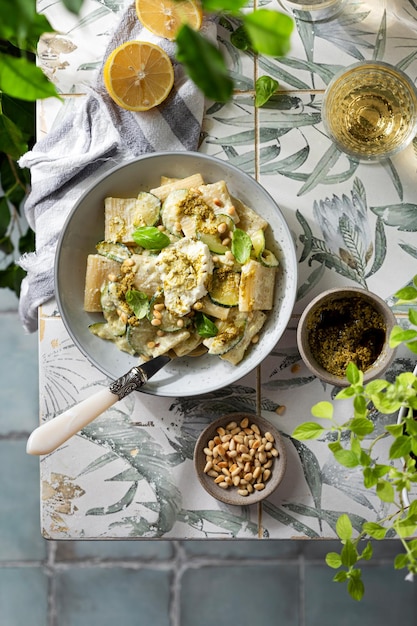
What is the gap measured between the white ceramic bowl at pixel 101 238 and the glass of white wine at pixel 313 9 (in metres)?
0.40

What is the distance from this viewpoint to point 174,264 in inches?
54.3

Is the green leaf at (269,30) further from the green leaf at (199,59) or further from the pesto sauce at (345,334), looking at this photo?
the pesto sauce at (345,334)

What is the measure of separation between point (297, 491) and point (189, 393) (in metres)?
0.35

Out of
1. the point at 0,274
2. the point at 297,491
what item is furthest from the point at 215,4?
the point at 0,274

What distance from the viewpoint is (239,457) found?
1473 millimetres

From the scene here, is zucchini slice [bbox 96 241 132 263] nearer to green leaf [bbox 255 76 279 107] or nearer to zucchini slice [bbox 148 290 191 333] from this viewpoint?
zucchini slice [bbox 148 290 191 333]

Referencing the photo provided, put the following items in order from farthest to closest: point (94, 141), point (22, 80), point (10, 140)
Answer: point (94, 141), point (10, 140), point (22, 80)

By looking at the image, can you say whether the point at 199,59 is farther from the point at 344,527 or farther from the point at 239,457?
the point at 239,457

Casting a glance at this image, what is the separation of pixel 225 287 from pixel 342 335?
0.27 metres

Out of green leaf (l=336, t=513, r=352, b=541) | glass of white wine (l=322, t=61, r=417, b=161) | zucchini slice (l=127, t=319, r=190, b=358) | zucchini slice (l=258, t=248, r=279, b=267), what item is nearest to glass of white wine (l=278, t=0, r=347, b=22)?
glass of white wine (l=322, t=61, r=417, b=161)

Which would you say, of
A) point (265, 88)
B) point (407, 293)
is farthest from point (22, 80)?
point (265, 88)

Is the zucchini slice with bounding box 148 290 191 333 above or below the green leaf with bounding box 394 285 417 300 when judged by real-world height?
above

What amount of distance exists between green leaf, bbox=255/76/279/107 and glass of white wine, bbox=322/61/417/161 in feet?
0.38

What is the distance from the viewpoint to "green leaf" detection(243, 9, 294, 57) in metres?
0.35
